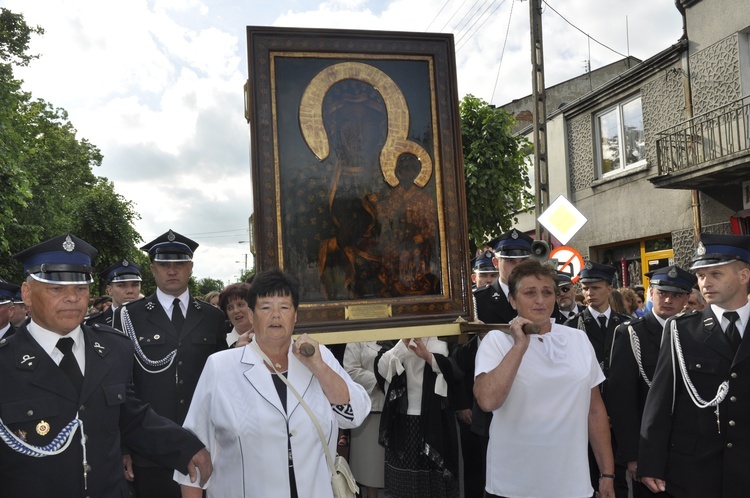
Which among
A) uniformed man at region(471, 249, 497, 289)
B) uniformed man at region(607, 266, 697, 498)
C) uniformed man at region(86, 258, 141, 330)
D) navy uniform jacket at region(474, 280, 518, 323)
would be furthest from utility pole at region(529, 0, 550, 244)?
uniformed man at region(86, 258, 141, 330)

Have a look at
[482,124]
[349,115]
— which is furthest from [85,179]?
[349,115]

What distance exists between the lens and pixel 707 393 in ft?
12.0

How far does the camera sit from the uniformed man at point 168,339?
453cm

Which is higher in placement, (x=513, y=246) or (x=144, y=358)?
(x=513, y=246)

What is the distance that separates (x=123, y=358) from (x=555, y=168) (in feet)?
56.9

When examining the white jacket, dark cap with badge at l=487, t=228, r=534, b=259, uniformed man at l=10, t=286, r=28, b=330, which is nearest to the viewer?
the white jacket

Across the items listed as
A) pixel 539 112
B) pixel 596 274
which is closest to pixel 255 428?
pixel 596 274

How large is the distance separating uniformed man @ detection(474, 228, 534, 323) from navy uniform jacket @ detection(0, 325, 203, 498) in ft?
10.1

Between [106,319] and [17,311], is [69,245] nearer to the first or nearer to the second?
[106,319]

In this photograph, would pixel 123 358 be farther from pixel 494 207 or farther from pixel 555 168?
pixel 555 168

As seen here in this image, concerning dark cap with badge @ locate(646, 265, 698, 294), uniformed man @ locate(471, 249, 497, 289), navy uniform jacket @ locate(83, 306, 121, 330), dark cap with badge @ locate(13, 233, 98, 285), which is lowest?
navy uniform jacket @ locate(83, 306, 121, 330)

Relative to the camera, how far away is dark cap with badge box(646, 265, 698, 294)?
201 inches

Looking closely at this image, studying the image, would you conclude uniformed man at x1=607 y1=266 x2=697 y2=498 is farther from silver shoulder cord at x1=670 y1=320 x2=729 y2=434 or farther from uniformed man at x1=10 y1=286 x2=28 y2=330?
uniformed man at x1=10 y1=286 x2=28 y2=330

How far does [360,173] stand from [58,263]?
1.83 meters
